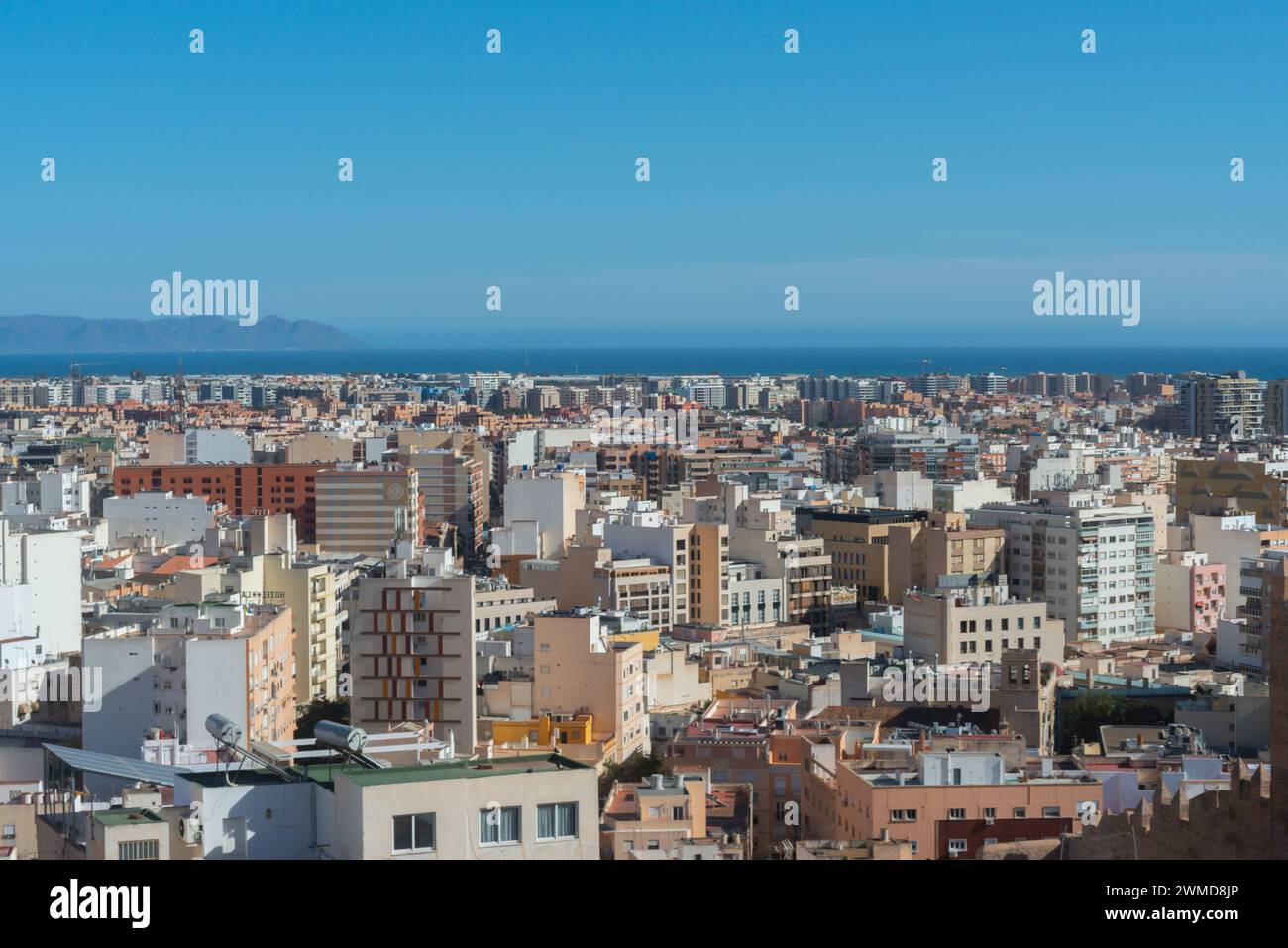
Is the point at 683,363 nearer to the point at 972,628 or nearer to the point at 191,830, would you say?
the point at 972,628

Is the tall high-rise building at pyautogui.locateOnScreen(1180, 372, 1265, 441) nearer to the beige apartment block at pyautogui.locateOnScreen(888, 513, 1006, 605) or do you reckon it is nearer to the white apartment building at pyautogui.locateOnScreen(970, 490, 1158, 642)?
the white apartment building at pyautogui.locateOnScreen(970, 490, 1158, 642)

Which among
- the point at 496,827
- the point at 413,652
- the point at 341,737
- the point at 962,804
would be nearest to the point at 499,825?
the point at 496,827

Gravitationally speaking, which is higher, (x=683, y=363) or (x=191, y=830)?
(x=683, y=363)

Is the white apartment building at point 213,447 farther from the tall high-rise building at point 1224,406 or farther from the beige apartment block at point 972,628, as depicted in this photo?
the tall high-rise building at point 1224,406

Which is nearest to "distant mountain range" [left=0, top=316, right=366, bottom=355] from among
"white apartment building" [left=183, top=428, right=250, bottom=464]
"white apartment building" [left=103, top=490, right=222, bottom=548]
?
"white apartment building" [left=183, top=428, right=250, bottom=464]

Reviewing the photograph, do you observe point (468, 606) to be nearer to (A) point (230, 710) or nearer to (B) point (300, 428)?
(A) point (230, 710)

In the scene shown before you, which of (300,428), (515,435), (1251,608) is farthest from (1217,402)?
(1251,608)
